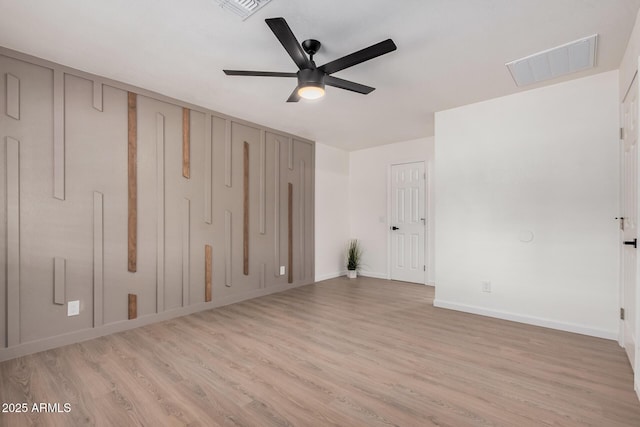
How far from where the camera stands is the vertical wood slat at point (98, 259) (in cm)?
303

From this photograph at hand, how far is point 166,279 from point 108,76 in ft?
7.17

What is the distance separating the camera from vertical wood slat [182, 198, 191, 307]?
3748 millimetres

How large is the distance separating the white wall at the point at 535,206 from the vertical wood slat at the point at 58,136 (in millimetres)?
4063

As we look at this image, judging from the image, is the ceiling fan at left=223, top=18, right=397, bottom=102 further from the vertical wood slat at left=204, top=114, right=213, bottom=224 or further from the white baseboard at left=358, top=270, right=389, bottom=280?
the white baseboard at left=358, top=270, right=389, bottom=280

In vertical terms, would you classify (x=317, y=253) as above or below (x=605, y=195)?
below

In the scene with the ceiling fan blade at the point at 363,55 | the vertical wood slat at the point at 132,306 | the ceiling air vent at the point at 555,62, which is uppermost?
the ceiling air vent at the point at 555,62

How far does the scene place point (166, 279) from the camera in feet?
11.8

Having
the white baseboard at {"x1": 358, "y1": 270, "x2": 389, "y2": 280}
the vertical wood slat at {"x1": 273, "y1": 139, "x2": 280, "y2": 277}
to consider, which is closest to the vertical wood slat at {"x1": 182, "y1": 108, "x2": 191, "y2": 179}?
the vertical wood slat at {"x1": 273, "y1": 139, "x2": 280, "y2": 277}

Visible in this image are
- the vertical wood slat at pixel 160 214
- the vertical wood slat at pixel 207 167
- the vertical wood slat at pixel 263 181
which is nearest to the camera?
the vertical wood slat at pixel 160 214

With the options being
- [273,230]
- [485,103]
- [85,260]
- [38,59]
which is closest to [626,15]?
[485,103]

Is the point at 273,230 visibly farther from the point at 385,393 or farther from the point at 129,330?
the point at 385,393

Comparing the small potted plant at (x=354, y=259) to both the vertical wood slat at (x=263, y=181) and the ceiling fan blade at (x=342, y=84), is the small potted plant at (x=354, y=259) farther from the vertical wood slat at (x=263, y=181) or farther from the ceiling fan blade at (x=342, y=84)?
the ceiling fan blade at (x=342, y=84)

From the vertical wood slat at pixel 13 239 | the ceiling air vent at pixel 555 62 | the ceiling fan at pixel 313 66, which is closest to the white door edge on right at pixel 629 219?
the ceiling air vent at pixel 555 62

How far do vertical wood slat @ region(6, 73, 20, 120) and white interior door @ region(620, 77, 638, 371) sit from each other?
4.78m
